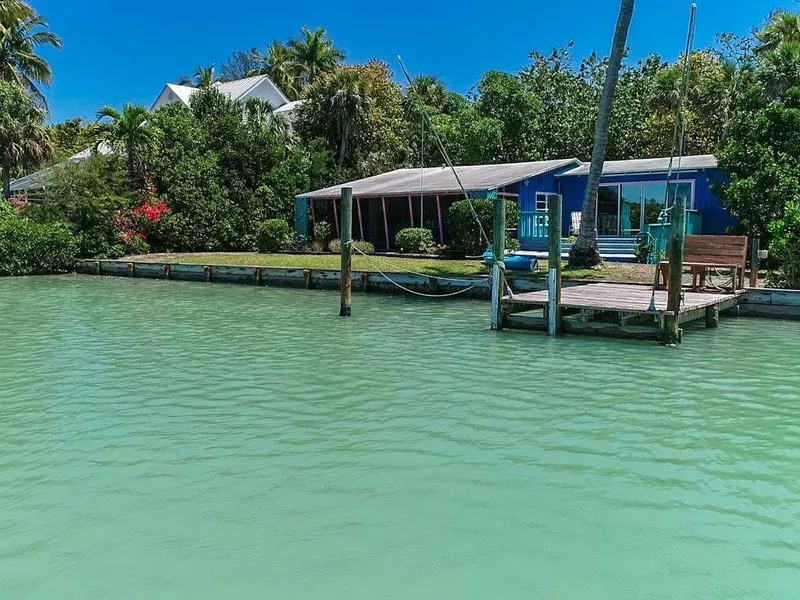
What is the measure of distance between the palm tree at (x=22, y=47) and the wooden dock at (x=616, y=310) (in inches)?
1363

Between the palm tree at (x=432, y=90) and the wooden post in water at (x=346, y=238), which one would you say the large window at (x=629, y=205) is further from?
the palm tree at (x=432, y=90)

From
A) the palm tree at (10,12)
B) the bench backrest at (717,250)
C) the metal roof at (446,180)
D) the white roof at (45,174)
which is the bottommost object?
the bench backrest at (717,250)

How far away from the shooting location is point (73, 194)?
93.9ft

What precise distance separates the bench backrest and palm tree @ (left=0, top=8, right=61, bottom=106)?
35960 millimetres

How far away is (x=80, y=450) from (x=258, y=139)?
2972 centimetres

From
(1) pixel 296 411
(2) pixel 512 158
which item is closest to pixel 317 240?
(2) pixel 512 158

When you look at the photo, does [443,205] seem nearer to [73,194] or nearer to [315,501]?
[73,194]

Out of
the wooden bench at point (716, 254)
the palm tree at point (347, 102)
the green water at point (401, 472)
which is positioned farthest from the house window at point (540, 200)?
the green water at point (401, 472)

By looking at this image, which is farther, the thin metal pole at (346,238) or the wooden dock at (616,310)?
the thin metal pole at (346,238)

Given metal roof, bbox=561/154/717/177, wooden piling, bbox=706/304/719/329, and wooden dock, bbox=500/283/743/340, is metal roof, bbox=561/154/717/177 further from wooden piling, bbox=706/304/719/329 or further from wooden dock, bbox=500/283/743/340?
wooden piling, bbox=706/304/719/329


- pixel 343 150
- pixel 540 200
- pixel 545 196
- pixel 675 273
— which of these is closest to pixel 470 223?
pixel 540 200

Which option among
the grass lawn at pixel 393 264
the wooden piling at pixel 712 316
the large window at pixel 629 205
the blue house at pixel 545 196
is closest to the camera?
the wooden piling at pixel 712 316

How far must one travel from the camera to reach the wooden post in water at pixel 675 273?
11469 mm

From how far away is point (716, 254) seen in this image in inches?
578
